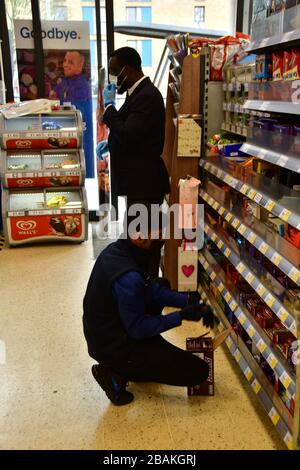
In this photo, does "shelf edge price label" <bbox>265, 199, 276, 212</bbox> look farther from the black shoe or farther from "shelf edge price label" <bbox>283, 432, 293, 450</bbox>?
the black shoe

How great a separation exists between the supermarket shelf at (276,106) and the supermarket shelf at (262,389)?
138cm

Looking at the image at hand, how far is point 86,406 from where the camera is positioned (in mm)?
2721

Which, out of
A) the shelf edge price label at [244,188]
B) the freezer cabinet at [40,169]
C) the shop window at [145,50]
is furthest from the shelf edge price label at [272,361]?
the shop window at [145,50]

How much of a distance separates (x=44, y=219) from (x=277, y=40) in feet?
12.7

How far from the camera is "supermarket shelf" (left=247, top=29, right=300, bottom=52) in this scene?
2.11m

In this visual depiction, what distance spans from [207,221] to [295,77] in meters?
1.74

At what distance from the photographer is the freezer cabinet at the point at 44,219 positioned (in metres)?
5.56

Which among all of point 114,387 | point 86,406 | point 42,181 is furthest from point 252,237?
point 42,181

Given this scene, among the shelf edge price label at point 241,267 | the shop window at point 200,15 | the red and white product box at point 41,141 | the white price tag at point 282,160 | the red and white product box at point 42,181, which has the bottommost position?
the shelf edge price label at point 241,267

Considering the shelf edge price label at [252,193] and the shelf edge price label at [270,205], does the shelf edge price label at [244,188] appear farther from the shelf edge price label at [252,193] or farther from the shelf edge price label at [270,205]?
the shelf edge price label at [270,205]

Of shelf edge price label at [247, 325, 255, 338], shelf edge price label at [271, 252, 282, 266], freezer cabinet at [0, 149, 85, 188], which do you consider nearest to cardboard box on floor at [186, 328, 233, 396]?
shelf edge price label at [247, 325, 255, 338]

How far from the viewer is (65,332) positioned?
11.8ft

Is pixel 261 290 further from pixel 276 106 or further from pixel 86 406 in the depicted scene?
pixel 86 406
